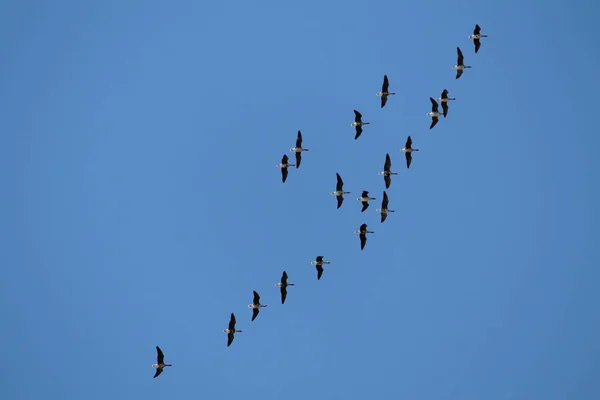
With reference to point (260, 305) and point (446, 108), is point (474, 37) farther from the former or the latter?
point (260, 305)

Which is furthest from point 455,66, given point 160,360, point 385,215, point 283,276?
point 160,360

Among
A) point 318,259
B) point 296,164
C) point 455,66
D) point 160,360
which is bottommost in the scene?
point 160,360

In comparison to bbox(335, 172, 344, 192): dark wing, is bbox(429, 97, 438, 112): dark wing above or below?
above

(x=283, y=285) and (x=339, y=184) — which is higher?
(x=339, y=184)

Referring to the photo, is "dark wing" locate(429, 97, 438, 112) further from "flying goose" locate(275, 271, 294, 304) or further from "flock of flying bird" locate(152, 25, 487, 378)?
"flying goose" locate(275, 271, 294, 304)

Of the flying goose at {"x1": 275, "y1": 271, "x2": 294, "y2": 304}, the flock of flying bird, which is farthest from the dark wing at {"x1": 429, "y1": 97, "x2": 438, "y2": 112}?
the flying goose at {"x1": 275, "y1": 271, "x2": 294, "y2": 304}

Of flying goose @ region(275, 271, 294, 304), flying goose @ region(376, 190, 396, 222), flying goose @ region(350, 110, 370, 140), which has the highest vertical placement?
flying goose @ region(350, 110, 370, 140)

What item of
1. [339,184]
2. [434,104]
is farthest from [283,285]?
[434,104]

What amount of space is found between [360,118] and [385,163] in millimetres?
5913

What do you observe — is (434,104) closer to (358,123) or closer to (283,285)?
(358,123)

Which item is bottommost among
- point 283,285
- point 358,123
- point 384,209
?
point 283,285

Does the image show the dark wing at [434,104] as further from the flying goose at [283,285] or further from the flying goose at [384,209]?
the flying goose at [283,285]

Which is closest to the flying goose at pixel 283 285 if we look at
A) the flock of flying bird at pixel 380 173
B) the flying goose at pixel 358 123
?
the flock of flying bird at pixel 380 173

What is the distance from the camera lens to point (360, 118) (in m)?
157
